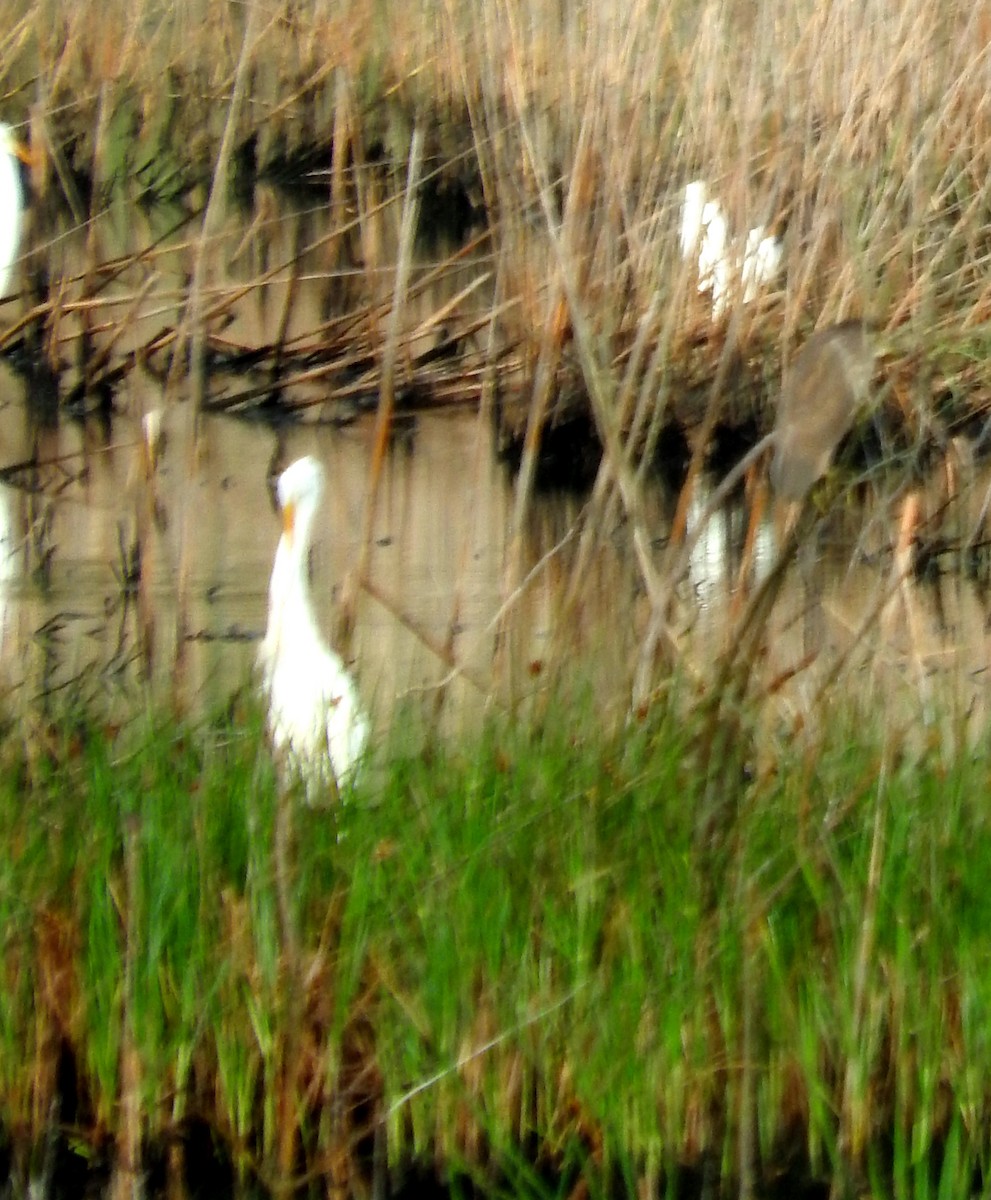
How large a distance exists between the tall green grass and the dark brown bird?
0.28 metres

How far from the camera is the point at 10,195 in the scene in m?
2.44

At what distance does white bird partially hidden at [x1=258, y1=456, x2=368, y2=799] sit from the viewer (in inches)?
55.8

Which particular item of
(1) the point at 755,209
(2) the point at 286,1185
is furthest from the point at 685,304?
(2) the point at 286,1185

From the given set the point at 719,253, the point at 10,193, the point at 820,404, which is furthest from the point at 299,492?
the point at 820,404

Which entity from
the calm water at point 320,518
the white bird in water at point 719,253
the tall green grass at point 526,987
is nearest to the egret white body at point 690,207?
the white bird in water at point 719,253

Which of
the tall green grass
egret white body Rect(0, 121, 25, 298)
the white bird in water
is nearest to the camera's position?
the tall green grass

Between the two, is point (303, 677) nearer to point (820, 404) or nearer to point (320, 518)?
point (320, 518)

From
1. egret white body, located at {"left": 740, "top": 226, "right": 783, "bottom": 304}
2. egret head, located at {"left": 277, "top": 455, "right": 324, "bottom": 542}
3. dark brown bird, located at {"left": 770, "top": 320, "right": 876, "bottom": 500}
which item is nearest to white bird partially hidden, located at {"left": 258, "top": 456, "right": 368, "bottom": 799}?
egret head, located at {"left": 277, "top": 455, "right": 324, "bottom": 542}

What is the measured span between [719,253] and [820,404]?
1.20 m

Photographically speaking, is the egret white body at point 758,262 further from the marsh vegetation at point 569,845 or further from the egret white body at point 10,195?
the egret white body at point 10,195

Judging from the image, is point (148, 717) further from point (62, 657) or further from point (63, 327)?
point (63, 327)

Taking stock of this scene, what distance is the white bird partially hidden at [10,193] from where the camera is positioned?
7.90 ft

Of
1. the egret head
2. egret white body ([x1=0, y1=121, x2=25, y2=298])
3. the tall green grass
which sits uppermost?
egret white body ([x1=0, y1=121, x2=25, y2=298])

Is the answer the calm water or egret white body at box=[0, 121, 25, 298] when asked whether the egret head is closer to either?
the calm water
